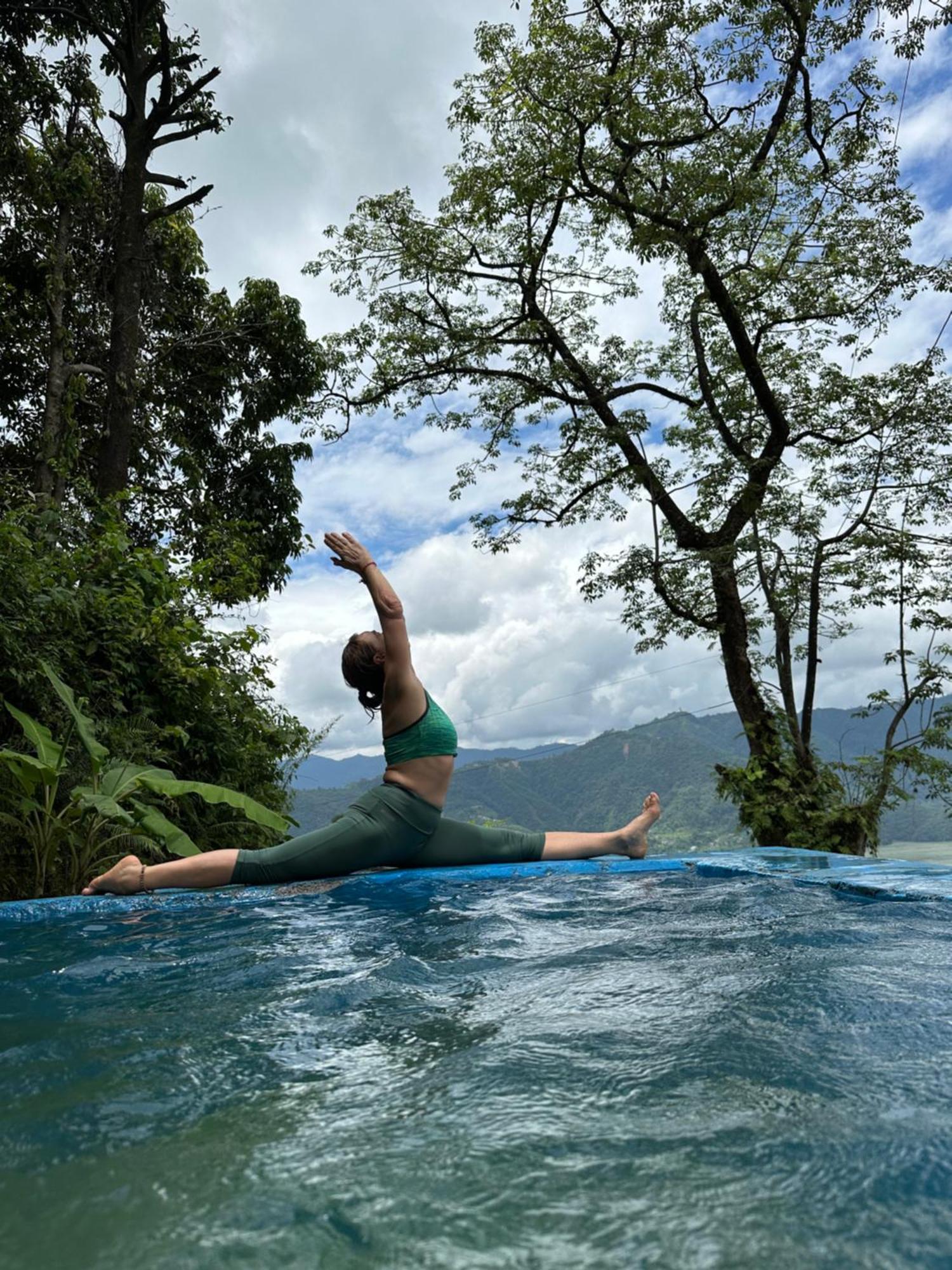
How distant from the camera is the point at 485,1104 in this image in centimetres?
161

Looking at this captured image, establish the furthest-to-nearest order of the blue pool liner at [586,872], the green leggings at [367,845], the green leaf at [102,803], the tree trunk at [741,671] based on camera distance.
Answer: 1. the tree trunk at [741,671]
2. the green leaf at [102,803]
3. the green leggings at [367,845]
4. the blue pool liner at [586,872]

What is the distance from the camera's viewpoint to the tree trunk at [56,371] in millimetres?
12375

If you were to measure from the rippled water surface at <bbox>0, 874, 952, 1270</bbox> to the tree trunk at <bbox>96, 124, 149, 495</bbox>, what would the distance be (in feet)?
31.6

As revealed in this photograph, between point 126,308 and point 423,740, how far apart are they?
9.90 meters

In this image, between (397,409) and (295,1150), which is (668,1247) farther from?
(397,409)

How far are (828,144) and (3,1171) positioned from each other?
12.4 m

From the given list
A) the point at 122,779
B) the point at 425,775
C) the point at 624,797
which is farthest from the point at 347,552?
the point at 624,797

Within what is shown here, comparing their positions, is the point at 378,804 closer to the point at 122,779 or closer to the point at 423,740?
the point at 423,740

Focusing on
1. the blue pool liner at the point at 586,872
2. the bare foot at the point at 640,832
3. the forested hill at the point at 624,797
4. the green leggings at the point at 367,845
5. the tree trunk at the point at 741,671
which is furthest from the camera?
the forested hill at the point at 624,797

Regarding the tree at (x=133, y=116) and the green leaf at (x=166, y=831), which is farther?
the tree at (x=133, y=116)

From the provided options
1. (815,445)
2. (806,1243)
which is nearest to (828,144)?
(815,445)

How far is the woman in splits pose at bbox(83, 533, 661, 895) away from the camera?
4199mm

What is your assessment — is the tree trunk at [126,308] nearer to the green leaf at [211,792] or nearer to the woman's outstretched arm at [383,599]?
the green leaf at [211,792]

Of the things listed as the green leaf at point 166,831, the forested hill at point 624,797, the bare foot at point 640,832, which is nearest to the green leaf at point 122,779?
the green leaf at point 166,831
